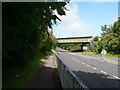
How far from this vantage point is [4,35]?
19.5 ft

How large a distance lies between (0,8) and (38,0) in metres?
1.11

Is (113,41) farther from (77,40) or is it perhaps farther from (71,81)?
(71,81)

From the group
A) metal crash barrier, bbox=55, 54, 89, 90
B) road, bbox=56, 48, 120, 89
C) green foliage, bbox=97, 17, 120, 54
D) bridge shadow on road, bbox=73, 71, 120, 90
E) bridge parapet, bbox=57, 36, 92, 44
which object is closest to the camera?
metal crash barrier, bbox=55, 54, 89, 90

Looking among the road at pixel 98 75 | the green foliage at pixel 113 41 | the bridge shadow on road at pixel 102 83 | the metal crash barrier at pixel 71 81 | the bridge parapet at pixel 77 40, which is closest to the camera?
the metal crash barrier at pixel 71 81

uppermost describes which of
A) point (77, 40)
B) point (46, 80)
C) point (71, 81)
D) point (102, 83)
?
point (77, 40)

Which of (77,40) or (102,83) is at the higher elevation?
(77,40)

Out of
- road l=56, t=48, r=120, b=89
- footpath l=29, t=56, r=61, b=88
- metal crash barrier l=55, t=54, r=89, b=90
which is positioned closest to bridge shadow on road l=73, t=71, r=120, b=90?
road l=56, t=48, r=120, b=89

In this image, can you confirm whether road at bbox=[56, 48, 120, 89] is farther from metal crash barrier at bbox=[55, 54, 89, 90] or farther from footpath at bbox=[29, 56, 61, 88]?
metal crash barrier at bbox=[55, 54, 89, 90]

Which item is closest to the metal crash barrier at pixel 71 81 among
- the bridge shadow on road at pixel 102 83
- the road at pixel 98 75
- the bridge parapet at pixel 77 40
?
the bridge shadow on road at pixel 102 83

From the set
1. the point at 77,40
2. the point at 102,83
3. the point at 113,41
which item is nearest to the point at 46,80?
the point at 102,83

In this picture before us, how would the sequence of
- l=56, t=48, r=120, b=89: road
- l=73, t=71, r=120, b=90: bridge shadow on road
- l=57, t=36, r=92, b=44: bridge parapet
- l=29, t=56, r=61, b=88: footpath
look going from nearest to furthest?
l=29, t=56, r=61, b=88: footpath, l=73, t=71, r=120, b=90: bridge shadow on road, l=56, t=48, r=120, b=89: road, l=57, t=36, r=92, b=44: bridge parapet

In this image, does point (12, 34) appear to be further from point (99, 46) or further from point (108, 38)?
point (99, 46)

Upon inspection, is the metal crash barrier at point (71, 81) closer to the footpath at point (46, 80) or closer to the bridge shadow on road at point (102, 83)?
the footpath at point (46, 80)

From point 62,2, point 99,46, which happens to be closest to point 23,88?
point 62,2
